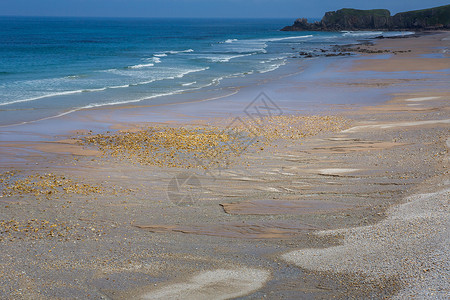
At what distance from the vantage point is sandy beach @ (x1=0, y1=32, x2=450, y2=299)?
6.54m

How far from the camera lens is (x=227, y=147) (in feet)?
45.0

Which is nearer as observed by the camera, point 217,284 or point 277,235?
point 217,284

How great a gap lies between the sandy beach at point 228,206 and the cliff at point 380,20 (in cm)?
10285

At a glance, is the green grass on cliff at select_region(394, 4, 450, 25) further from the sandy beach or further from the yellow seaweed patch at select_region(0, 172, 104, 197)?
the yellow seaweed patch at select_region(0, 172, 104, 197)

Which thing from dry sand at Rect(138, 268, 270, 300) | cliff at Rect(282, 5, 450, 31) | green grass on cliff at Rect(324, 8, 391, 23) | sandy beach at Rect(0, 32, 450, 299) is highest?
green grass on cliff at Rect(324, 8, 391, 23)

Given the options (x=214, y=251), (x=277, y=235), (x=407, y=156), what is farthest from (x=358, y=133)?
(x=214, y=251)

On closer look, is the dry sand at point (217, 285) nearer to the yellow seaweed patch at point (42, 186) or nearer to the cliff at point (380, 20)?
the yellow seaweed patch at point (42, 186)

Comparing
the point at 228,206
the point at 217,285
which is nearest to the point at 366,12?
the point at 228,206

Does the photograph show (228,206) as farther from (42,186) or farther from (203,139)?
(203,139)

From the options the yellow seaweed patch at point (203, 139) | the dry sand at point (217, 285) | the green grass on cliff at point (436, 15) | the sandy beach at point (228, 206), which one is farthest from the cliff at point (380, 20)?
the dry sand at point (217, 285)

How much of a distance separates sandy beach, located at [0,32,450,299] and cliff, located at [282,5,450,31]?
337 ft

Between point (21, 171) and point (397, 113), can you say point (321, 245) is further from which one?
point (397, 113)

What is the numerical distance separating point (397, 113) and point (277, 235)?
38.1ft

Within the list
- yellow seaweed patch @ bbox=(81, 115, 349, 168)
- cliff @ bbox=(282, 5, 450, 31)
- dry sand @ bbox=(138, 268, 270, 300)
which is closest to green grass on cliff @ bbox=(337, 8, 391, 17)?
cliff @ bbox=(282, 5, 450, 31)
